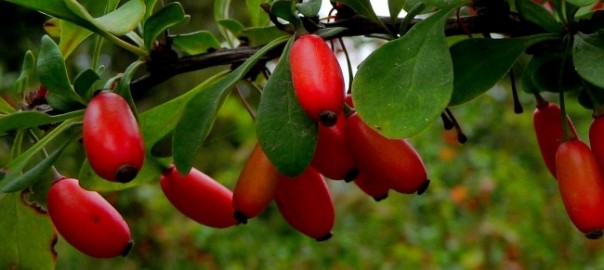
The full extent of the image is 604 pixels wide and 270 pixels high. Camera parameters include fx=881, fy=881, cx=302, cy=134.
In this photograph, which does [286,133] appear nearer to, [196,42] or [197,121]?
[197,121]

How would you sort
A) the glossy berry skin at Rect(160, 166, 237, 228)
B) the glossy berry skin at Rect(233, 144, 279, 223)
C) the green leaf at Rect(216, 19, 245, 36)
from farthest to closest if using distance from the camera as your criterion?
the green leaf at Rect(216, 19, 245, 36) < the glossy berry skin at Rect(160, 166, 237, 228) < the glossy berry skin at Rect(233, 144, 279, 223)

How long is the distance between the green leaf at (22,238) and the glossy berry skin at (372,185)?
0.34m

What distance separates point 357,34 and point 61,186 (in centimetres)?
33

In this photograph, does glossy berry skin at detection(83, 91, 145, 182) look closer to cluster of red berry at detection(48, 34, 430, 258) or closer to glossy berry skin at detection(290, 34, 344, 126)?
cluster of red berry at detection(48, 34, 430, 258)

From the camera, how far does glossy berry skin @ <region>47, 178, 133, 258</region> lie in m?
0.84

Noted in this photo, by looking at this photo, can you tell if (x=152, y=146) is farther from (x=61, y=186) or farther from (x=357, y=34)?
(x=357, y=34)

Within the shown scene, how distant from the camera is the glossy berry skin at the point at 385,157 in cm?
82

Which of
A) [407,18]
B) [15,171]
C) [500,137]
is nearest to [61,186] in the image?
[15,171]

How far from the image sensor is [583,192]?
2.53 feet

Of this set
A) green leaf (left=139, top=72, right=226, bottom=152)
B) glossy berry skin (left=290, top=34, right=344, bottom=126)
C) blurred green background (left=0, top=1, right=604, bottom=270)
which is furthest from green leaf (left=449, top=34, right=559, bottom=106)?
blurred green background (left=0, top=1, right=604, bottom=270)

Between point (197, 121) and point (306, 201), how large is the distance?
0.15 meters

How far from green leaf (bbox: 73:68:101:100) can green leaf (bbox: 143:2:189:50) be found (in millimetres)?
86

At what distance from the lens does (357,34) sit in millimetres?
857

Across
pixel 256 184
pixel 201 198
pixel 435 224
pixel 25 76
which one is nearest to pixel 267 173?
pixel 256 184
